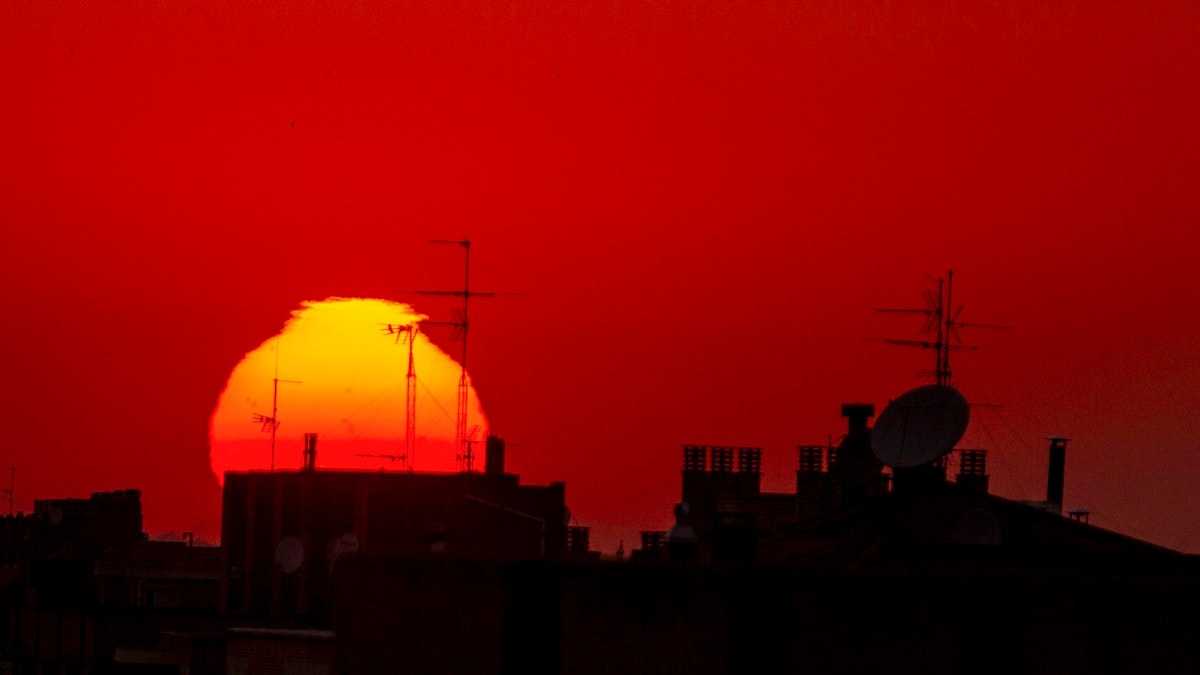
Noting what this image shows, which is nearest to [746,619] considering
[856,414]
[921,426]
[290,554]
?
[921,426]

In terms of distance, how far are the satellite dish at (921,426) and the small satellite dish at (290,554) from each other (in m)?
24.0

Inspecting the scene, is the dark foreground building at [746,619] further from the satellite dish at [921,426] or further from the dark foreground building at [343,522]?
the dark foreground building at [343,522]

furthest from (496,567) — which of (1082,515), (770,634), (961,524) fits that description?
(1082,515)

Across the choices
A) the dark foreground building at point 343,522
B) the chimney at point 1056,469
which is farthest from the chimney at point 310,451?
the chimney at point 1056,469

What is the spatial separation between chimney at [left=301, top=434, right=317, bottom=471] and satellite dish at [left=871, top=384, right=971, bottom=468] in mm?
26855

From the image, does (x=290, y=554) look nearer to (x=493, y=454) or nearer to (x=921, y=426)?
(x=493, y=454)

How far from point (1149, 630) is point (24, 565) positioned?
2590 inches

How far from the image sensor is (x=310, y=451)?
3014 inches

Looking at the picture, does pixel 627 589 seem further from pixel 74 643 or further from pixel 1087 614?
pixel 74 643

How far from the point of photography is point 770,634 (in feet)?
132

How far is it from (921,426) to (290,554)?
85.1 ft

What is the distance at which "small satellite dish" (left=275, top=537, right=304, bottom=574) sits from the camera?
236ft

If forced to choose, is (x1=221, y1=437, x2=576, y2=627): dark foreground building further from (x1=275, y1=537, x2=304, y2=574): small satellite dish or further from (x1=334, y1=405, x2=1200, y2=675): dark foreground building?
(x1=334, y1=405, x2=1200, y2=675): dark foreground building

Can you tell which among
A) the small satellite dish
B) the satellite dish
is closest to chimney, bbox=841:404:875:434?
the satellite dish
